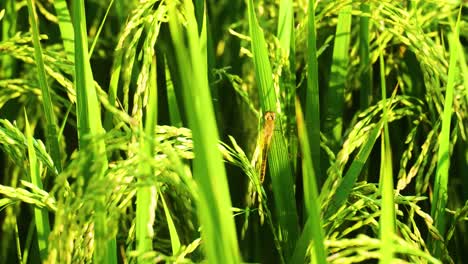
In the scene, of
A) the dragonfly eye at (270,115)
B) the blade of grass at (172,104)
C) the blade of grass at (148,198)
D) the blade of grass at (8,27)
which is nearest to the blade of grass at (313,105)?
the dragonfly eye at (270,115)

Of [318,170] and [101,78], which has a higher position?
[101,78]

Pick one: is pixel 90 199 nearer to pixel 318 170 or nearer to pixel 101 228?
pixel 101 228

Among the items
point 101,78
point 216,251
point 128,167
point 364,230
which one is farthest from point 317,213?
point 101,78

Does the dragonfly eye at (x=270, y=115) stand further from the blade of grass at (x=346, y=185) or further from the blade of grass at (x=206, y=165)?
the blade of grass at (x=206, y=165)

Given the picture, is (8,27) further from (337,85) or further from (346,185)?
(346,185)

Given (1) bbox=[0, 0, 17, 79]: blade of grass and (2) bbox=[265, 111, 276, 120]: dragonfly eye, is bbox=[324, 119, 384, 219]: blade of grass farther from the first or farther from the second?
(1) bbox=[0, 0, 17, 79]: blade of grass

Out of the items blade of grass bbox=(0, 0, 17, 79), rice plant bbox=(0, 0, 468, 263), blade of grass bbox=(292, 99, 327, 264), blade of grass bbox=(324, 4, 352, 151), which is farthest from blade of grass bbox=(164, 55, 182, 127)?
blade of grass bbox=(292, 99, 327, 264)

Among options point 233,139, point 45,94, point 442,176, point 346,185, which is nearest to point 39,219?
point 45,94
